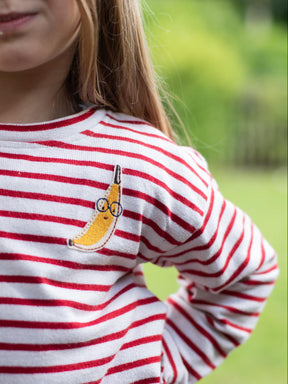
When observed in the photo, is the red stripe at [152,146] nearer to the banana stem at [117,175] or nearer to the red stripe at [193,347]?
the banana stem at [117,175]

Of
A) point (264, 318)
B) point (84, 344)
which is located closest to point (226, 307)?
point (84, 344)

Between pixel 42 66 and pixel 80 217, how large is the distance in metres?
0.24

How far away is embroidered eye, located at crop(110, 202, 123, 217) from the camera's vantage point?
0.98 metres

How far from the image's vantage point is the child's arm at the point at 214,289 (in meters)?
1.08

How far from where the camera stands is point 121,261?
102 cm

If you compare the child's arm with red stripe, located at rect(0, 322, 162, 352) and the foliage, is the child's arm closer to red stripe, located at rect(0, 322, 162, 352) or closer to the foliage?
red stripe, located at rect(0, 322, 162, 352)

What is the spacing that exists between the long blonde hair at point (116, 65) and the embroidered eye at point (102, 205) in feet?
0.60

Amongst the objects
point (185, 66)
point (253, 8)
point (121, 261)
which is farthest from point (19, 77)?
point (253, 8)

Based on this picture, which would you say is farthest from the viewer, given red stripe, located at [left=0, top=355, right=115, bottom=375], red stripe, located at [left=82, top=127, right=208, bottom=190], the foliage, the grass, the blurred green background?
the foliage

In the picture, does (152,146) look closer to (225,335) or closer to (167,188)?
(167,188)

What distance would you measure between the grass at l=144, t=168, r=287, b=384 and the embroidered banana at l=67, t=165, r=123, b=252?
6.24 ft

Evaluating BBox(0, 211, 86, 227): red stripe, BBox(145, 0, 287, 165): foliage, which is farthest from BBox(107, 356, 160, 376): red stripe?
BBox(145, 0, 287, 165): foliage

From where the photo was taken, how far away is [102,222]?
98 cm

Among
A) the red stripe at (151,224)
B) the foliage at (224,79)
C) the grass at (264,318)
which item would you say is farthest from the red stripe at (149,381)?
the foliage at (224,79)
